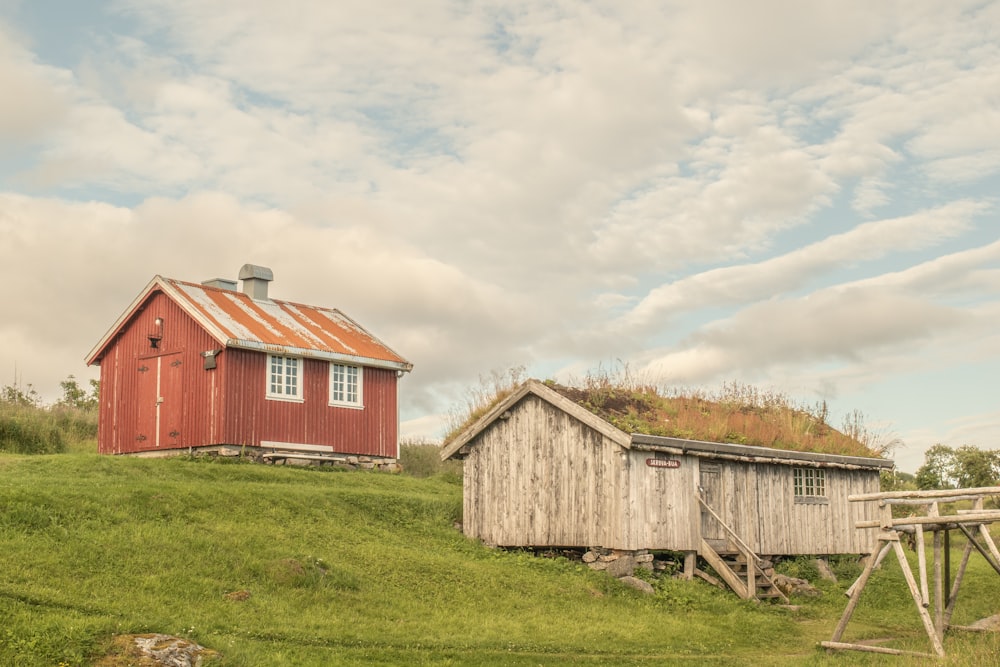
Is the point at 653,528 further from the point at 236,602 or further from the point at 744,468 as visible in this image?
the point at 236,602

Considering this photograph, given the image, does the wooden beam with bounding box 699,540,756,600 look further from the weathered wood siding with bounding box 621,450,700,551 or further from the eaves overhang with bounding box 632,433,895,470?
the eaves overhang with bounding box 632,433,895,470

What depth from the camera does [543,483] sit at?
24.9 meters

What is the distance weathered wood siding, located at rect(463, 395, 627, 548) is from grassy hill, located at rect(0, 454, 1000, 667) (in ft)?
3.09

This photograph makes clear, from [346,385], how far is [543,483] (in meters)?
12.3

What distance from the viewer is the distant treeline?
3344 centimetres

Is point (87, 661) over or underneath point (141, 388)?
underneath

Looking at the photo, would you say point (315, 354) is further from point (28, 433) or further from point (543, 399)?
point (543, 399)

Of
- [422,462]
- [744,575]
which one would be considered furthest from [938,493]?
[422,462]

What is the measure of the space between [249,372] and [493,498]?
33.9 ft

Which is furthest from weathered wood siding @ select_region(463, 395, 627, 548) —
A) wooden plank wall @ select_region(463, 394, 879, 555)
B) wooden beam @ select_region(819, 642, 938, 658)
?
wooden beam @ select_region(819, 642, 938, 658)

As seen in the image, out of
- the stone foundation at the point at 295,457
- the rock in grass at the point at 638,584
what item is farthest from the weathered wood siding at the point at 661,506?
the stone foundation at the point at 295,457

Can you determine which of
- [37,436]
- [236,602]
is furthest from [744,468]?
[37,436]

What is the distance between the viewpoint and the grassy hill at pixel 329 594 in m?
14.9

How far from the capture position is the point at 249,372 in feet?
105
